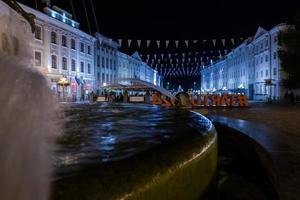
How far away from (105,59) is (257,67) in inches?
1086

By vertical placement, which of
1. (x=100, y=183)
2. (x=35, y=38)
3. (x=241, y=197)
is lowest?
(x=241, y=197)

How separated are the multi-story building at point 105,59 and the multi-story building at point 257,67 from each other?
25.3 meters

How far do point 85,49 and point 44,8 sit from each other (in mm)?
11183

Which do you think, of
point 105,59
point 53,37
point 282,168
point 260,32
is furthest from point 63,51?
point 282,168

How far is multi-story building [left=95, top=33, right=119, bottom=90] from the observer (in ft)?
181

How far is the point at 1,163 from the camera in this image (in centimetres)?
125

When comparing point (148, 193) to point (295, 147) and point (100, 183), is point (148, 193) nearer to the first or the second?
point (100, 183)

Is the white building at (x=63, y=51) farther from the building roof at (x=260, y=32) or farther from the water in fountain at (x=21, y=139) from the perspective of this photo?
the water in fountain at (x=21, y=139)

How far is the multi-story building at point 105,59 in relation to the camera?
5525 cm

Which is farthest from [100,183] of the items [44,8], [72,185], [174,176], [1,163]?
[44,8]

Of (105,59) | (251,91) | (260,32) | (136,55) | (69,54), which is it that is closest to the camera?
(69,54)

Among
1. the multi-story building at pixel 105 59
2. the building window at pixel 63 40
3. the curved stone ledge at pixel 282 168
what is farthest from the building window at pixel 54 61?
the curved stone ledge at pixel 282 168

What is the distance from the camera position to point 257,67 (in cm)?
6347

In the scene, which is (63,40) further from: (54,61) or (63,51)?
(54,61)
